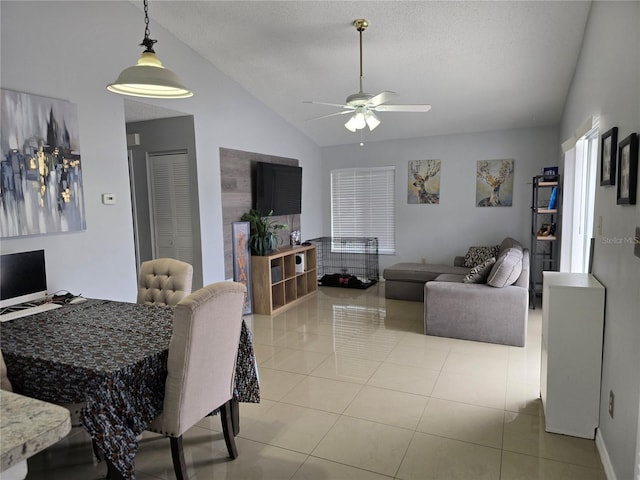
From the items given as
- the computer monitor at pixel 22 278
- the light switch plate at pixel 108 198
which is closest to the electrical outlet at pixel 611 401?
the computer monitor at pixel 22 278

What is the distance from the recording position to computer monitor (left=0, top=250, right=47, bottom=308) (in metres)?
2.67

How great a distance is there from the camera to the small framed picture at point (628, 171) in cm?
192

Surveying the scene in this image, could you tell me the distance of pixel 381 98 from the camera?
341 cm

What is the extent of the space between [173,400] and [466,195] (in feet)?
18.3

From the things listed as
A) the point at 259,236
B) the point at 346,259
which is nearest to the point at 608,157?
the point at 259,236

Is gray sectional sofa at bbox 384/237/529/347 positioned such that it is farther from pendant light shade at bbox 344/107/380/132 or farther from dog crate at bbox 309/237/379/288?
dog crate at bbox 309/237/379/288

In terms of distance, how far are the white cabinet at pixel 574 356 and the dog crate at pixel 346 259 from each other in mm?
4428

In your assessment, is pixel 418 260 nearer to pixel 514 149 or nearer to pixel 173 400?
pixel 514 149

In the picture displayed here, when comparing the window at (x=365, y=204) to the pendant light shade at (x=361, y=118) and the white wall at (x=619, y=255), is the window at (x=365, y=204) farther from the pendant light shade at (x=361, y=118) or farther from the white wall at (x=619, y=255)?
the white wall at (x=619, y=255)

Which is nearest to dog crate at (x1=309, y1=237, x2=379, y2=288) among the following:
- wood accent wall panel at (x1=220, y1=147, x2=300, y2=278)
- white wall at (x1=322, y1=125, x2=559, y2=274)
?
white wall at (x1=322, y1=125, x2=559, y2=274)

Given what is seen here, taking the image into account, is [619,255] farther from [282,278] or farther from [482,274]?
[282,278]

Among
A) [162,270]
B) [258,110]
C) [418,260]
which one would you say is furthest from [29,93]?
[418,260]

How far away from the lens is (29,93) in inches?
117

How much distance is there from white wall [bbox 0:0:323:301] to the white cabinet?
3426mm
